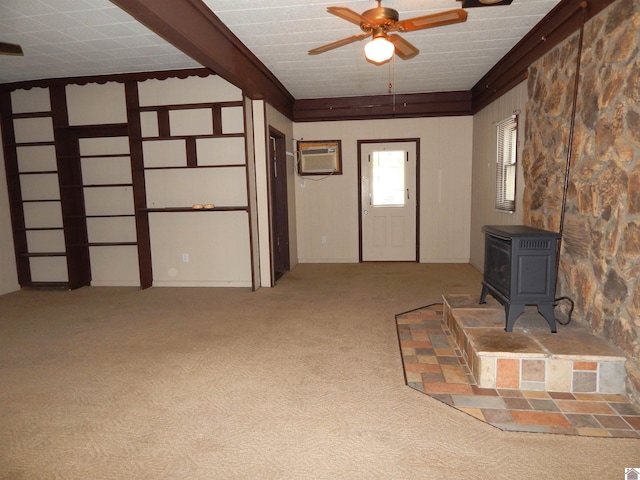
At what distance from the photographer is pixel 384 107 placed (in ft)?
20.3

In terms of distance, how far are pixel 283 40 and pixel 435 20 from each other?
1627mm

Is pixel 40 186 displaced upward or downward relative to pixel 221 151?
downward

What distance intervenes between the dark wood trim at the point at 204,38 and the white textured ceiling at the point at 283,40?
102 mm

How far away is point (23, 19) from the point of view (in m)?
3.31

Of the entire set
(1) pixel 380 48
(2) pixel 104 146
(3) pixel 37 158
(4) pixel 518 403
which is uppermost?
(1) pixel 380 48

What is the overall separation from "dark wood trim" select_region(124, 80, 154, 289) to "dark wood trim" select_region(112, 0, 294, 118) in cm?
149

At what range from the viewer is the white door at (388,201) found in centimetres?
640

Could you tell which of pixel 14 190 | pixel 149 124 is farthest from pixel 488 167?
pixel 14 190

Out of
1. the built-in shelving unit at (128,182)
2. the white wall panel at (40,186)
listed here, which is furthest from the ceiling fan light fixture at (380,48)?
the white wall panel at (40,186)

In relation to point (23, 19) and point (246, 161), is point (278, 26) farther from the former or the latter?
point (23, 19)

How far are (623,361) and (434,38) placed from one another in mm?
3043

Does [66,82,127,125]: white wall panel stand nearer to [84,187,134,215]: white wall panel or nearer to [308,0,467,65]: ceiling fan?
[84,187,134,215]: white wall panel

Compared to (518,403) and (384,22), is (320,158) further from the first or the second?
(518,403)

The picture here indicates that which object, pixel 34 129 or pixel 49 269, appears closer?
pixel 34 129
